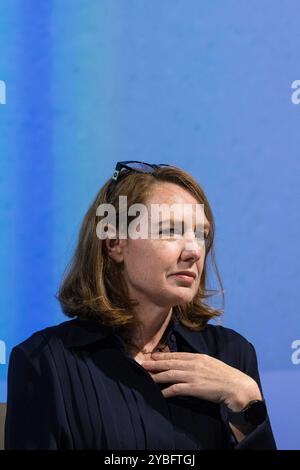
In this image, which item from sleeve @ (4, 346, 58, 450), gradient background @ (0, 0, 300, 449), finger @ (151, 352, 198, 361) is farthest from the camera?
gradient background @ (0, 0, 300, 449)

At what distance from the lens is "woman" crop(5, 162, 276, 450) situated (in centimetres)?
118

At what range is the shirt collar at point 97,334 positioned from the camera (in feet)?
4.11

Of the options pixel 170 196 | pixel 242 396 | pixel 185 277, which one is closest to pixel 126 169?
pixel 170 196

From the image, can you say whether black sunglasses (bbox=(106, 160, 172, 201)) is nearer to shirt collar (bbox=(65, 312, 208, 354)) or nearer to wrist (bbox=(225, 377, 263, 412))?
shirt collar (bbox=(65, 312, 208, 354))

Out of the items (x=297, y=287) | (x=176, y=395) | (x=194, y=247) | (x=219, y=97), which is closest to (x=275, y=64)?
(x=219, y=97)

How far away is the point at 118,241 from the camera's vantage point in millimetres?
1328

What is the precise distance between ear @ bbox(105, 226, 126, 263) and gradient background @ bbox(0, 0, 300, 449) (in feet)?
1.44

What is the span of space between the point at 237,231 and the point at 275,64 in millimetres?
442

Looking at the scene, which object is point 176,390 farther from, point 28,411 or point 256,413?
point 28,411

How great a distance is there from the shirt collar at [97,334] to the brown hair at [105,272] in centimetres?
1

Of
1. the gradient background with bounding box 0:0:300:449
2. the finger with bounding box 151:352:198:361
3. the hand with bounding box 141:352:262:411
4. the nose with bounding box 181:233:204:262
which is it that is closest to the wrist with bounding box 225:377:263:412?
the hand with bounding box 141:352:262:411

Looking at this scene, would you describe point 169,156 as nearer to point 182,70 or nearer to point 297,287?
point 182,70

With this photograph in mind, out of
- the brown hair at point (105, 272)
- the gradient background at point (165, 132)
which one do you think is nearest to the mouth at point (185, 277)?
the brown hair at point (105, 272)
